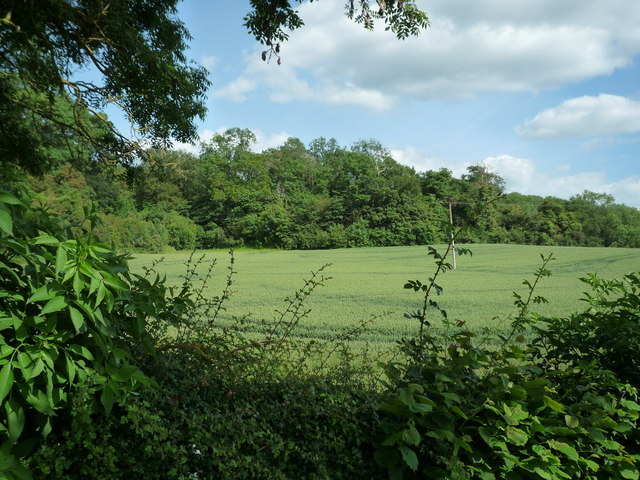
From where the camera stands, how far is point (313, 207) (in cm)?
3170

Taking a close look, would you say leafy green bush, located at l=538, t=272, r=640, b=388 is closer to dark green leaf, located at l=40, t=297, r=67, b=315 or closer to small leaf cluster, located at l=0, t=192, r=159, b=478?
small leaf cluster, located at l=0, t=192, r=159, b=478

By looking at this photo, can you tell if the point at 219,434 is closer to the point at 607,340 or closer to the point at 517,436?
the point at 517,436

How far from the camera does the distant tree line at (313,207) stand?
24625mm

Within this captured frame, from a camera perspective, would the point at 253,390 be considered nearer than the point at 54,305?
No

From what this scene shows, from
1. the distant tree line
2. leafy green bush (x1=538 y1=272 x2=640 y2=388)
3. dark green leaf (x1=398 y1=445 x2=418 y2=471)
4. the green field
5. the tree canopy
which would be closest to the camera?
dark green leaf (x1=398 y1=445 x2=418 y2=471)

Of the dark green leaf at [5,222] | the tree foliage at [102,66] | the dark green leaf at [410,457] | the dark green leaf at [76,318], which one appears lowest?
the dark green leaf at [410,457]

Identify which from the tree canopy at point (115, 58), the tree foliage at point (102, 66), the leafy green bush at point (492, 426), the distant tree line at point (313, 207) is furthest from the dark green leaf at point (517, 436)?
the distant tree line at point (313, 207)

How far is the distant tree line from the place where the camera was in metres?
24.6

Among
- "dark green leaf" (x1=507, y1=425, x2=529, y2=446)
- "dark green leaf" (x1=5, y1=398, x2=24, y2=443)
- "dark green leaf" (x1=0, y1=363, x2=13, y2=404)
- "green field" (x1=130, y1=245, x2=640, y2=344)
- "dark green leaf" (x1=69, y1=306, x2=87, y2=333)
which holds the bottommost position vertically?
"green field" (x1=130, y1=245, x2=640, y2=344)

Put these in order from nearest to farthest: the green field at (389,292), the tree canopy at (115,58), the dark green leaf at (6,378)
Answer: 1. the dark green leaf at (6,378)
2. the tree canopy at (115,58)
3. the green field at (389,292)

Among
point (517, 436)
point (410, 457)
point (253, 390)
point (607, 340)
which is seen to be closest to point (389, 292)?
point (607, 340)

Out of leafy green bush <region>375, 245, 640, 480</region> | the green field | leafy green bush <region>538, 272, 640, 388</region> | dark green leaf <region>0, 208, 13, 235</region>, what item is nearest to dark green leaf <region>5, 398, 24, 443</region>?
dark green leaf <region>0, 208, 13, 235</region>

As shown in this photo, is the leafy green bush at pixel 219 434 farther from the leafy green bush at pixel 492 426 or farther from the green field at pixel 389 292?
the green field at pixel 389 292

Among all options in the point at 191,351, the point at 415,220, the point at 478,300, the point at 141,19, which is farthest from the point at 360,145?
the point at 191,351
